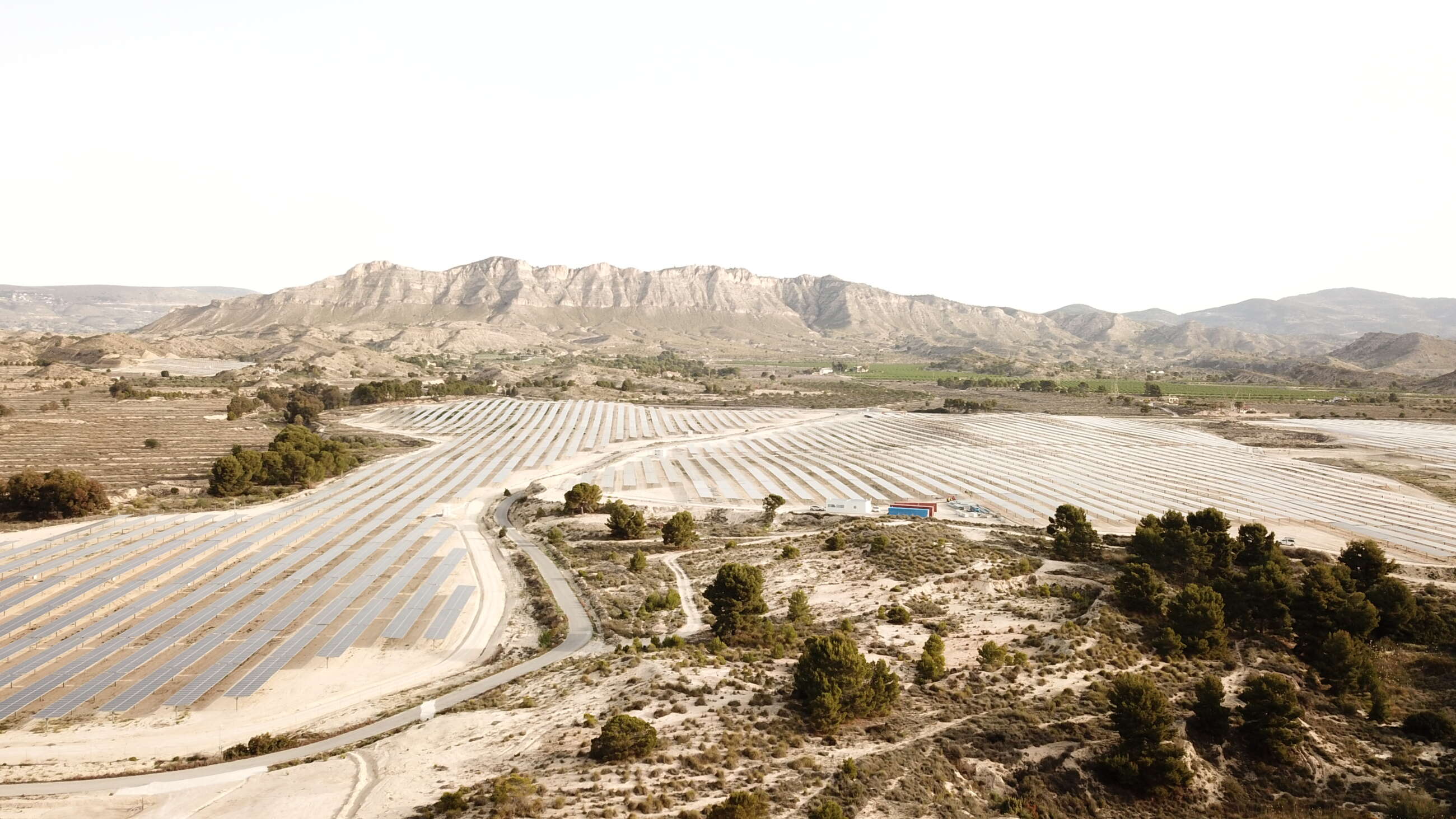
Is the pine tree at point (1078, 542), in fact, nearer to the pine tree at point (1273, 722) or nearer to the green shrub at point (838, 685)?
the pine tree at point (1273, 722)

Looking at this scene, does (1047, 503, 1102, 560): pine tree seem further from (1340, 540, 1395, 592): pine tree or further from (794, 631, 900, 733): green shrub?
(794, 631, 900, 733): green shrub

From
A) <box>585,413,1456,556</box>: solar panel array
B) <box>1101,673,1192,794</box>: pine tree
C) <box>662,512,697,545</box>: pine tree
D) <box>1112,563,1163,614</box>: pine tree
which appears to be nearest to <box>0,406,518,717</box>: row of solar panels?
<box>662,512,697,545</box>: pine tree

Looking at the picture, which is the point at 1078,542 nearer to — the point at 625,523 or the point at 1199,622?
the point at 1199,622

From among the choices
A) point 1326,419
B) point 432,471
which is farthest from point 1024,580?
point 1326,419

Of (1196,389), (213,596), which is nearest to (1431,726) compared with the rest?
(213,596)

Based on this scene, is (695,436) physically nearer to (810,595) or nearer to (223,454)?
(223,454)

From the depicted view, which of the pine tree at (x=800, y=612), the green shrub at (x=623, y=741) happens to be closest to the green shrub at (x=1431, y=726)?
the pine tree at (x=800, y=612)
